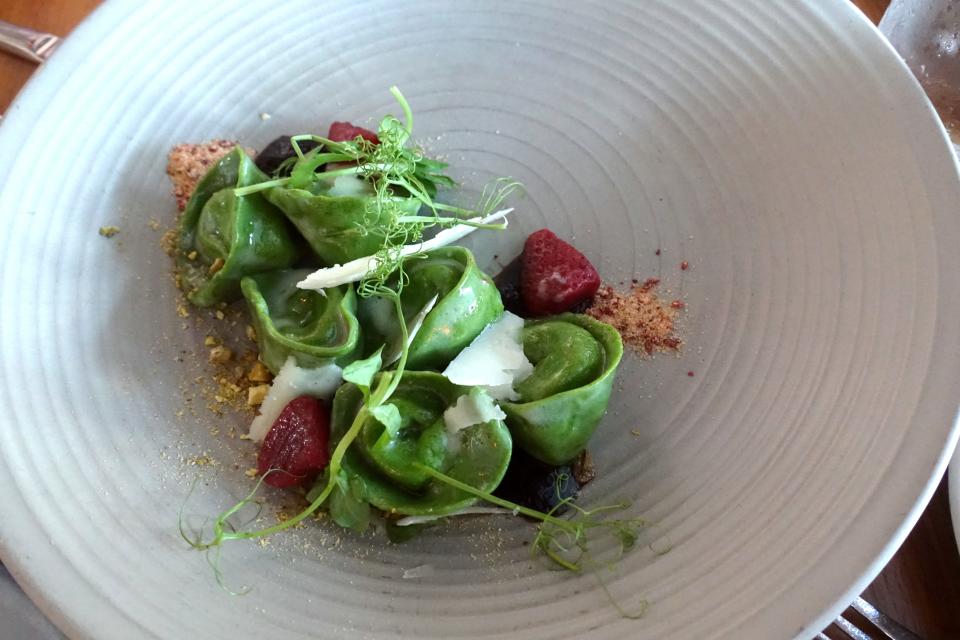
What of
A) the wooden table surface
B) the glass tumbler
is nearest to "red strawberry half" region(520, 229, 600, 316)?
the wooden table surface

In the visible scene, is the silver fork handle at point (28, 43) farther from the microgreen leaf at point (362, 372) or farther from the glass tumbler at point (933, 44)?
the glass tumbler at point (933, 44)

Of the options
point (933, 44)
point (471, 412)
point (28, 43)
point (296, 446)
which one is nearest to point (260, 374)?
point (296, 446)

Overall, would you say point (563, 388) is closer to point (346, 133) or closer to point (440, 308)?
point (440, 308)

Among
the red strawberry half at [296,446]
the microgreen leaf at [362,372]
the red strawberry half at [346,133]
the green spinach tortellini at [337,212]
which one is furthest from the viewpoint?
the red strawberry half at [346,133]

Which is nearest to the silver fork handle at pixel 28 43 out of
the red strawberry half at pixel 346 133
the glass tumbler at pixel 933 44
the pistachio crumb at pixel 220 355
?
the red strawberry half at pixel 346 133

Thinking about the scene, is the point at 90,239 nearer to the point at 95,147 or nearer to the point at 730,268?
the point at 95,147

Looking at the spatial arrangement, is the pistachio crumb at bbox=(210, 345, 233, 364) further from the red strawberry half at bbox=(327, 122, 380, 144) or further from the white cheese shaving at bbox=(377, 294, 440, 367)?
the red strawberry half at bbox=(327, 122, 380, 144)

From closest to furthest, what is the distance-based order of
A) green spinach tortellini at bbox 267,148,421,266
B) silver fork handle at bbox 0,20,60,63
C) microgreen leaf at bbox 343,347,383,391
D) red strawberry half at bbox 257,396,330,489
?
microgreen leaf at bbox 343,347,383,391 < red strawberry half at bbox 257,396,330,489 < green spinach tortellini at bbox 267,148,421,266 < silver fork handle at bbox 0,20,60,63
